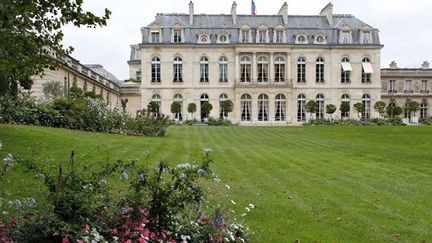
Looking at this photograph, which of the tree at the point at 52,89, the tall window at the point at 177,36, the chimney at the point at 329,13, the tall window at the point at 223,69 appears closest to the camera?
the tree at the point at 52,89

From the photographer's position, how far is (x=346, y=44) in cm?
5169

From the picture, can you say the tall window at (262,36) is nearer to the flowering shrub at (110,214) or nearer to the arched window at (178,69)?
the arched window at (178,69)

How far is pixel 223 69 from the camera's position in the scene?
5122 cm

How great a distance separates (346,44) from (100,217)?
4970 cm

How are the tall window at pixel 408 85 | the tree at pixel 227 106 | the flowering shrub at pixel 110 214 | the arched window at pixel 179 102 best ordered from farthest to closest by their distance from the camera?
the tall window at pixel 408 85 → the arched window at pixel 179 102 → the tree at pixel 227 106 → the flowering shrub at pixel 110 214

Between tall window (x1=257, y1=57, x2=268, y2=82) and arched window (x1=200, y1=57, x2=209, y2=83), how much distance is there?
5.23 metres

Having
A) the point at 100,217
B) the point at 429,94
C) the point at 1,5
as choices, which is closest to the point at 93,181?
the point at 100,217

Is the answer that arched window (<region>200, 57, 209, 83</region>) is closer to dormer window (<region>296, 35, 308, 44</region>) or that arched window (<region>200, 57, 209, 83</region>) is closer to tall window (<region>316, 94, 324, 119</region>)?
dormer window (<region>296, 35, 308, 44</region>)

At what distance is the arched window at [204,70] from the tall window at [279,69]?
22.9 ft

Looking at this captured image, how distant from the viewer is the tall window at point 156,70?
50375 mm

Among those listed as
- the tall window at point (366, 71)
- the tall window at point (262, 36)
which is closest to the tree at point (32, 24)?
the tall window at point (262, 36)

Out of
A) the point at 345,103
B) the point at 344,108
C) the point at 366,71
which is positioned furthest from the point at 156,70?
the point at 366,71

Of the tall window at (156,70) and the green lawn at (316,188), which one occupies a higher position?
the tall window at (156,70)

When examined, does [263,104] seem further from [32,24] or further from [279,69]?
[32,24]
